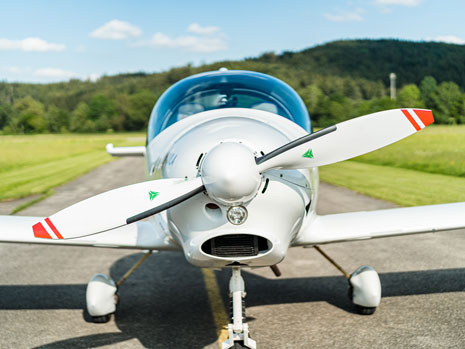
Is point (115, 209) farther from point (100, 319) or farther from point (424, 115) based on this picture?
point (424, 115)

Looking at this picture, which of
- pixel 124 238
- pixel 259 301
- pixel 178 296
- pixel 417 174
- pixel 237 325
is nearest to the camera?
pixel 237 325

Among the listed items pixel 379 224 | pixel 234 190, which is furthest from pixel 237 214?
pixel 379 224

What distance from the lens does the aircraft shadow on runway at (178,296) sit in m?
4.04

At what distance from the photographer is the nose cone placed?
8.85ft

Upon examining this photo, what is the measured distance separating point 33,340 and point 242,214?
2.25 metres

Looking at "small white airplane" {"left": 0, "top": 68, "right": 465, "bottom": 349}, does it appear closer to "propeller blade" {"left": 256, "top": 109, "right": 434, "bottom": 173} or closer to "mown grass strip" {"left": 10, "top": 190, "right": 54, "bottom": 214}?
"propeller blade" {"left": 256, "top": 109, "right": 434, "bottom": 173}

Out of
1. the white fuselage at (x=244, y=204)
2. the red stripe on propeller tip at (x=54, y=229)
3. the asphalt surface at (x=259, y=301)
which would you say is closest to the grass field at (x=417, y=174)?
the asphalt surface at (x=259, y=301)

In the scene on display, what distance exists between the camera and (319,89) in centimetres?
4175

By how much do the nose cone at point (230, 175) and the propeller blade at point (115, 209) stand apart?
0.16m

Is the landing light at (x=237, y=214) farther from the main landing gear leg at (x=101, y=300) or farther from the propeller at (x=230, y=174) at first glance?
the main landing gear leg at (x=101, y=300)

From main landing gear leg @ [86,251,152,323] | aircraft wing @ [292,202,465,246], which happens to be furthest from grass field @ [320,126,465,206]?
main landing gear leg @ [86,251,152,323]

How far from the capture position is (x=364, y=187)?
1485cm

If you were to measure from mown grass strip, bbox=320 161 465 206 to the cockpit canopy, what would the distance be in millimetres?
7331

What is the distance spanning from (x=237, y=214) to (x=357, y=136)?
0.90m
